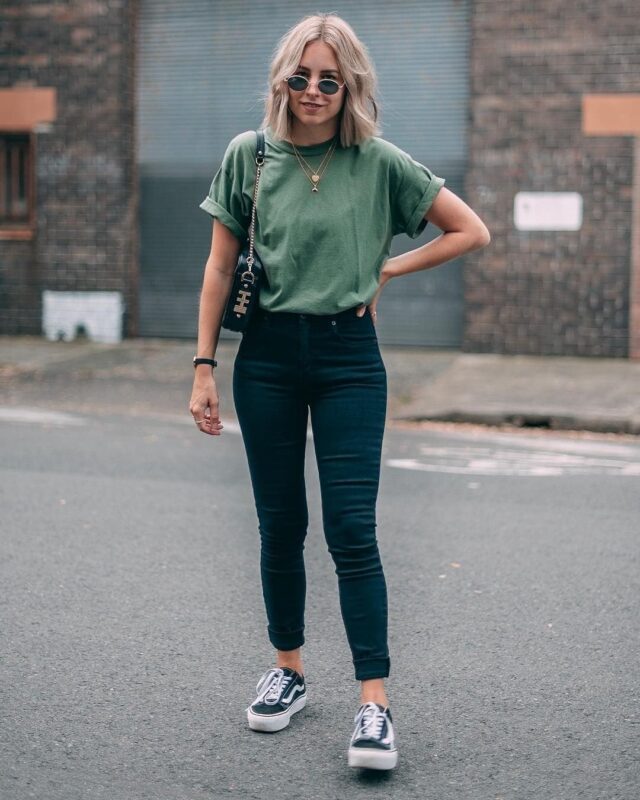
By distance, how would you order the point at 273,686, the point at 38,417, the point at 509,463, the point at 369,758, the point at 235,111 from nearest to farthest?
the point at 369,758
the point at 273,686
the point at 509,463
the point at 38,417
the point at 235,111

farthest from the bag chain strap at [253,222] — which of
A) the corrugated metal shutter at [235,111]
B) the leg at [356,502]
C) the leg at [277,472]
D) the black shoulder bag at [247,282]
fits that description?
the corrugated metal shutter at [235,111]

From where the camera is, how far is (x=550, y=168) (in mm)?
15039

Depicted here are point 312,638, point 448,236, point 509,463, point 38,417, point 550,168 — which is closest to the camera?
point 448,236

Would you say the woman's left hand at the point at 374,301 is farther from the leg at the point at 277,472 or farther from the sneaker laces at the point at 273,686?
the sneaker laces at the point at 273,686

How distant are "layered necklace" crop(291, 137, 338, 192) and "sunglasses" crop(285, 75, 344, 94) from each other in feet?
0.51

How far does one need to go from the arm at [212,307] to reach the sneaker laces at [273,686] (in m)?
0.74

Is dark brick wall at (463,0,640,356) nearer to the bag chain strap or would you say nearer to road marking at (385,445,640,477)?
road marking at (385,445,640,477)

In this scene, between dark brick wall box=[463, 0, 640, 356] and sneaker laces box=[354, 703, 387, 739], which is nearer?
sneaker laces box=[354, 703, 387, 739]

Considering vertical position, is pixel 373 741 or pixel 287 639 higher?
pixel 287 639

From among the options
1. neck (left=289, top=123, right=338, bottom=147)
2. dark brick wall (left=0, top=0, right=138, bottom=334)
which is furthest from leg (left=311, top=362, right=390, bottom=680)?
dark brick wall (left=0, top=0, right=138, bottom=334)

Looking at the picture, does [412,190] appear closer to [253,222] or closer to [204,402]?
[253,222]

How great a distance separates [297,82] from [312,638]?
2070mm

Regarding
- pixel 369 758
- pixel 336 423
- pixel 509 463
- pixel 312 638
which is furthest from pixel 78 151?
pixel 369 758

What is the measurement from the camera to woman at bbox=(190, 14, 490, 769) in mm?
3650
